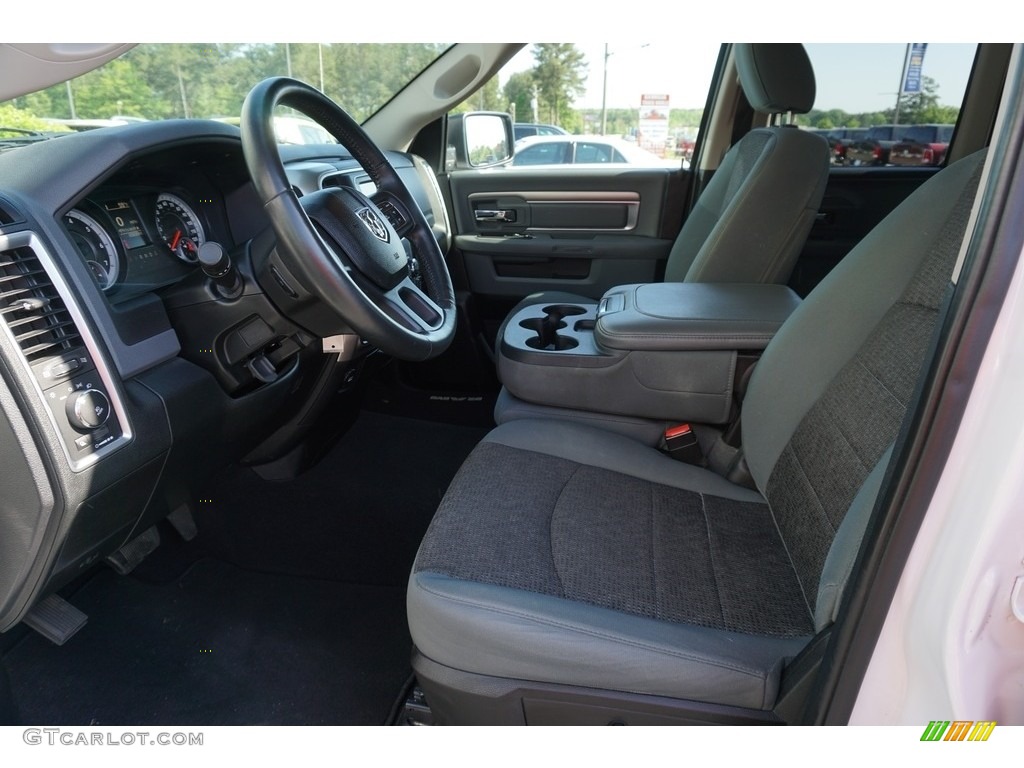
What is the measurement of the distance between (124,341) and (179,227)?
1.22 ft

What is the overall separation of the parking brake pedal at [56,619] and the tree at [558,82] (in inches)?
68.5

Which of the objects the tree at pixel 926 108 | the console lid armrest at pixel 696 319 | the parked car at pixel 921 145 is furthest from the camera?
the parked car at pixel 921 145

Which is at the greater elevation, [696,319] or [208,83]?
[208,83]

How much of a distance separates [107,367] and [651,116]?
7.38ft

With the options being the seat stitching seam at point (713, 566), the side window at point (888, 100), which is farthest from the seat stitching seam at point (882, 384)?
the side window at point (888, 100)

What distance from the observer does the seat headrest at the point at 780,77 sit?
6.73ft

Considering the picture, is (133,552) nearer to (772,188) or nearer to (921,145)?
(772,188)

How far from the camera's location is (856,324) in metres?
1.19

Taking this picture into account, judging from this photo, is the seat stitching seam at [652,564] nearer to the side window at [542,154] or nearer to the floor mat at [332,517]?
the floor mat at [332,517]

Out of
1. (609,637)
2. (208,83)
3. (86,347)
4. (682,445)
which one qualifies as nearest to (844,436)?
(609,637)

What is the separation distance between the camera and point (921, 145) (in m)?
2.67

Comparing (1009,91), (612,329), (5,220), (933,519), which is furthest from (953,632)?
(5,220)

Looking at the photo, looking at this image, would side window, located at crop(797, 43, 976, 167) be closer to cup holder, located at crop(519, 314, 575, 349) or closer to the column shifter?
cup holder, located at crop(519, 314, 575, 349)

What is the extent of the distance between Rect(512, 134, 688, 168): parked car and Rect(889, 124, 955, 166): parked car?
2.49 ft
